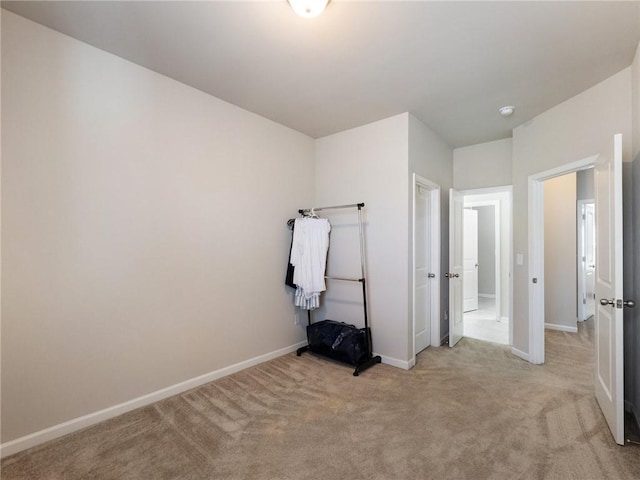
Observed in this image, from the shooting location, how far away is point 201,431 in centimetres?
211

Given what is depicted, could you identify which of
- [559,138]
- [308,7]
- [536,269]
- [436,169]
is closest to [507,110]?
[559,138]

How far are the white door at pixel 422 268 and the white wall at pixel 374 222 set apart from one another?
0.33 meters

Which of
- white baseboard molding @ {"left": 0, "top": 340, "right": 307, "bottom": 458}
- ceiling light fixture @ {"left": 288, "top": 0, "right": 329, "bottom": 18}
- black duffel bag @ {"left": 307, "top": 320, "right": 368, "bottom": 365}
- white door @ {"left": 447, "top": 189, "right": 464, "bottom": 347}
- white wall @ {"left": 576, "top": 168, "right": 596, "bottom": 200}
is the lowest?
white baseboard molding @ {"left": 0, "top": 340, "right": 307, "bottom": 458}

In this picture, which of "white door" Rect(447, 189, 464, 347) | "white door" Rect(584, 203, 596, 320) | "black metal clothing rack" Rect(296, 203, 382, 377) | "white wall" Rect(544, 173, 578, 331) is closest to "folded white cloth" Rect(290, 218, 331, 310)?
"black metal clothing rack" Rect(296, 203, 382, 377)

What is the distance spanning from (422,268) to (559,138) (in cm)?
190

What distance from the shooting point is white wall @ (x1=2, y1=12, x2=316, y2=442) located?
6.27ft

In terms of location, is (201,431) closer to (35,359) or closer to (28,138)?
(35,359)

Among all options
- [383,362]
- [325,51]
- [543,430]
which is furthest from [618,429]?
[325,51]

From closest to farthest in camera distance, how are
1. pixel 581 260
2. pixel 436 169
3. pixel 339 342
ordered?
pixel 339 342 < pixel 436 169 < pixel 581 260

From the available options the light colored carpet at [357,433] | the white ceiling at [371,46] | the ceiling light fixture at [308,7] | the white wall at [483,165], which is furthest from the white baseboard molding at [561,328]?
the ceiling light fixture at [308,7]

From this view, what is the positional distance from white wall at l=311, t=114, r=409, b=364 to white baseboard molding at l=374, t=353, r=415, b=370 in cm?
1

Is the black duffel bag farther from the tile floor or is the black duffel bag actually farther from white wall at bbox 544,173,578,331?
white wall at bbox 544,173,578,331

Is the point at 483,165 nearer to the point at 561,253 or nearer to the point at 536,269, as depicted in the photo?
the point at 536,269

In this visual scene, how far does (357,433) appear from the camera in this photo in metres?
2.08
